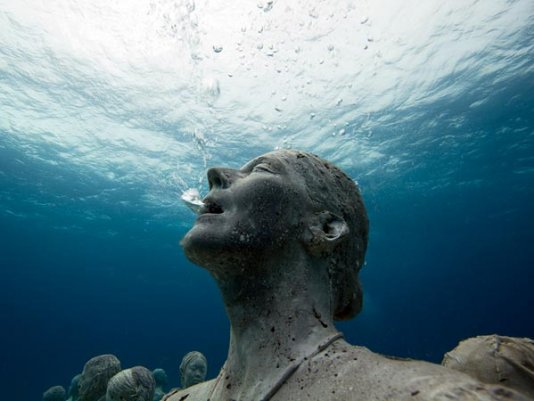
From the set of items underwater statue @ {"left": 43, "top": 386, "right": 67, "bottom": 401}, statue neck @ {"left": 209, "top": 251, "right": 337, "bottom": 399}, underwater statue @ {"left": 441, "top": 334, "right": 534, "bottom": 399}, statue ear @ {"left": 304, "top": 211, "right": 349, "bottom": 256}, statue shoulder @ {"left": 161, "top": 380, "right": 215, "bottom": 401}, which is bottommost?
underwater statue @ {"left": 43, "top": 386, "right": 67, "bottom": 401}

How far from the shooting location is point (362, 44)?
14.6 meters

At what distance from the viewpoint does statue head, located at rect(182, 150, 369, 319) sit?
89.8 inches

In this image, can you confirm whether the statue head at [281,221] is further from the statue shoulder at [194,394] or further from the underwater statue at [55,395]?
the underwater statue at [55,395]

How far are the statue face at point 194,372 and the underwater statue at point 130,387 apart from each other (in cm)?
276

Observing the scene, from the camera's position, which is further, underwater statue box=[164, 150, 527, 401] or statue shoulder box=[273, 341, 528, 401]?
underwater statue box=[164, 150, 527, 401]

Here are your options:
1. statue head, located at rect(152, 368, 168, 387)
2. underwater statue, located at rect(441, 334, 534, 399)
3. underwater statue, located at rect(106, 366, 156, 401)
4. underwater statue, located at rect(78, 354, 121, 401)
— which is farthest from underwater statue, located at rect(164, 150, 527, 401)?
statue head, located at rect(152, 368, 168, 387)

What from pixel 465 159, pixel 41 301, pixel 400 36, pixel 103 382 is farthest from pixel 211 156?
pixel 41 301

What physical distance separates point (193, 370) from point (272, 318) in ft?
21.2

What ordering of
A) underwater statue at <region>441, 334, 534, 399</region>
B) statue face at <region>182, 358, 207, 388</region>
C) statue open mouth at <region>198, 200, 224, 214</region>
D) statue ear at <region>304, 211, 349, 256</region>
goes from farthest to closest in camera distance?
statue face at <region>182, 358, 207, 388</region>, statue open mouth at <region>198, 200, 224, 214</region>, statue ear at <region>304, 211, 349, 256</region>, underwater statue at <region>441, 334, 534, 399</region>

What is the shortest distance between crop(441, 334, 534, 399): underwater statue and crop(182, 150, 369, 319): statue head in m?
0.91

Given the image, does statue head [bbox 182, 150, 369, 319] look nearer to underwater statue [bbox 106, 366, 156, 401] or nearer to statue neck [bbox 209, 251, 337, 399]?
statue neck [bbox 209, 251, 337, 399]

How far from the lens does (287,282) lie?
229 centimetres

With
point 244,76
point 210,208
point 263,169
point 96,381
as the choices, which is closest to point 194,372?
point 96,381

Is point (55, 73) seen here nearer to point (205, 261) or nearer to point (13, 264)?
point (205, 261)
